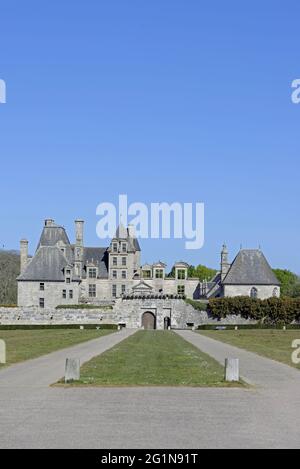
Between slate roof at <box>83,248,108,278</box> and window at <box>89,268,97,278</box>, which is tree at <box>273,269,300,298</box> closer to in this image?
slate roof at <box>83,248,108,278</box>

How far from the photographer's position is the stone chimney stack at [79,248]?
90.8 m

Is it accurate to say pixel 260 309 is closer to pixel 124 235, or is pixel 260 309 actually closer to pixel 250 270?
pixel 250 270

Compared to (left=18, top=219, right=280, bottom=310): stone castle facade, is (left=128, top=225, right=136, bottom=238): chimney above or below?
above

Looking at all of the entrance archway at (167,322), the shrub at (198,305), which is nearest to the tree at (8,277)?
the entrance archway at (167,322)

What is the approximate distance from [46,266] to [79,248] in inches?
228

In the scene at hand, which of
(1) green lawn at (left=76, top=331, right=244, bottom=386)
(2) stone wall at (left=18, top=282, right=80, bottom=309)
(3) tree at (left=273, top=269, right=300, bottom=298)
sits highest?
(3) tree at (left=273, top=269, right=300, bottom=298)

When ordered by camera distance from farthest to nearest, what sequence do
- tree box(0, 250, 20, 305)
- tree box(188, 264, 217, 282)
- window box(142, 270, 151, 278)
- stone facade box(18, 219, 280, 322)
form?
tree box(188, 264, 217, 282), tree box(0, 250, 20, 305), window box(142, 270, 151, 278), stone facade box(18, 219, 280, 322)

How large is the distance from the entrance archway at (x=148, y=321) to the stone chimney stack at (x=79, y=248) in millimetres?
8669

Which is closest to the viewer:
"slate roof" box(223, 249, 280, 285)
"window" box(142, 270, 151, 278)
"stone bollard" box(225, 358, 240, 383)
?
"stone bollard" box(225, 358, 240, 383)

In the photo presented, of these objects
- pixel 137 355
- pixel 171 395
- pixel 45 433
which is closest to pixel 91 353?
pixel 137 355

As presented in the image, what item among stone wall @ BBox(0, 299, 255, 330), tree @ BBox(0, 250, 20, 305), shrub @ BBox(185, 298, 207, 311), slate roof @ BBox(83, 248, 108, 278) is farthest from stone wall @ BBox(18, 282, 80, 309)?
tree @ BBox(0, 250, 20, 305)

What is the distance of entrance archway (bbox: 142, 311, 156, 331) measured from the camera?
8856cm

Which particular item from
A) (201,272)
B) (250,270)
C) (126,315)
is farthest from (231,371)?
(201,272)
